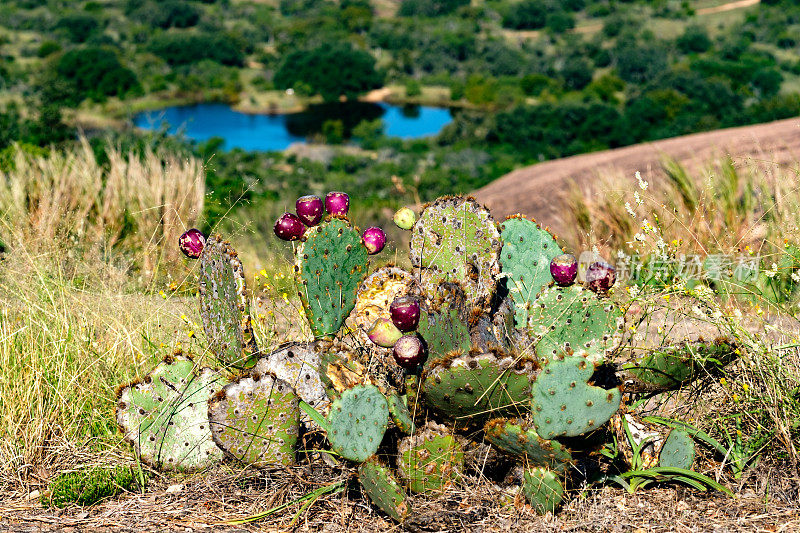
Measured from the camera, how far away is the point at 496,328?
2.93 m

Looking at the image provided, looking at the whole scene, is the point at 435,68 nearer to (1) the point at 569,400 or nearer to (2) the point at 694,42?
(2) the point at 694,42

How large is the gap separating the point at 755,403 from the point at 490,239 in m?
1.03

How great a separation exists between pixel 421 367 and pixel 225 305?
79cm

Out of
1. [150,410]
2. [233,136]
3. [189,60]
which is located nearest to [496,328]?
[150,410]

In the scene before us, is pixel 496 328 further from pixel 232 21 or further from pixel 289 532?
pixel 232 21

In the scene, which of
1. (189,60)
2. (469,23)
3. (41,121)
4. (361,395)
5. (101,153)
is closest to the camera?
(361,395)

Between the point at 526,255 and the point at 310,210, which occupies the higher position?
the point at 310,210

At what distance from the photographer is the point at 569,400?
2.22 m

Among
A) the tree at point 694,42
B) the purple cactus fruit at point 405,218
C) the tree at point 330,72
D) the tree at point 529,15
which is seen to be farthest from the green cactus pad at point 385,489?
the tree at point 529,15

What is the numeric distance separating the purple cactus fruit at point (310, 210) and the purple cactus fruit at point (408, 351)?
69cm

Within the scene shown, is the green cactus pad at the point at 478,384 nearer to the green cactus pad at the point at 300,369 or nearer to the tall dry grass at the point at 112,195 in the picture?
the green cactus pad at the point at 300,369

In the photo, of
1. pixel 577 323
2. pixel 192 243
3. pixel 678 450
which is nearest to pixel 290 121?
pixel 192 243

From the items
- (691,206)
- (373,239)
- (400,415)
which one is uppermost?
(373,239)

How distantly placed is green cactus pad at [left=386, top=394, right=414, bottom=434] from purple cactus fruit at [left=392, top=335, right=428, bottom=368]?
4.4 inches
